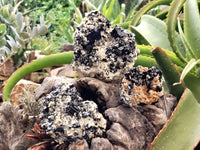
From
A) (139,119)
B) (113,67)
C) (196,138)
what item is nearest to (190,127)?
(196,138)

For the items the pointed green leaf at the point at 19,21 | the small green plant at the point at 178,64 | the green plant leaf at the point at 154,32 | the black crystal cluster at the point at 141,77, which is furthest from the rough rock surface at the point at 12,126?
the pointed green leaf at the point at 19,21

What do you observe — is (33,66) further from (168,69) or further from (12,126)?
(168,69)

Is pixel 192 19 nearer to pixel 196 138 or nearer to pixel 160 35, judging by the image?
pixel 160 35

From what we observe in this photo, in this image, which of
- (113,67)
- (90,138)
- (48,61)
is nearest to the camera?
(90,138)

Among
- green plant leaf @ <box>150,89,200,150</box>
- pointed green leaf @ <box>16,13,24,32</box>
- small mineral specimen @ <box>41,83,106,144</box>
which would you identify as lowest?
pointed green leaf @ <box>16,13,24,32</box>

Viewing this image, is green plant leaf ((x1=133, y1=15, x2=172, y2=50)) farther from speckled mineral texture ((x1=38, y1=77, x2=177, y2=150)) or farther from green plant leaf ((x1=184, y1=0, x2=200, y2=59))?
speckled mineral texture ((x1=38, y1=77, x2=177, y2=150))

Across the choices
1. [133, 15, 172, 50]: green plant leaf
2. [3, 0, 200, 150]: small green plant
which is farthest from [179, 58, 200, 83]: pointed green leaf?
[133, 15, 172, 50]: green plant leaf
